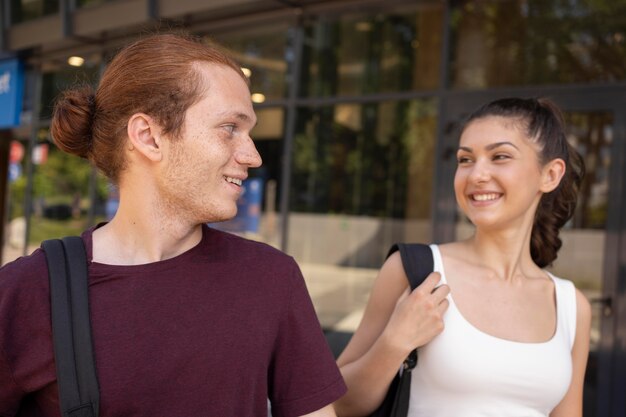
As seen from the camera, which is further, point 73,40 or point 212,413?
point 73,40

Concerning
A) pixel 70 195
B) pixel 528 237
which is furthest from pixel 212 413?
pixel 70 195

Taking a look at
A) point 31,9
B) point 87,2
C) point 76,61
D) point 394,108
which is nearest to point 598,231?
point 394,108

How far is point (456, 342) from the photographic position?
192cm

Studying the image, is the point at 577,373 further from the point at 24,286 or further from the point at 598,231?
the point at 598,231

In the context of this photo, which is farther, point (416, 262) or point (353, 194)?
point (353, 194)

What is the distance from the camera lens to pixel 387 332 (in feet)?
6.28

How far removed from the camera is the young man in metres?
1.38

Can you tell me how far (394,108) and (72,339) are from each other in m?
5.32

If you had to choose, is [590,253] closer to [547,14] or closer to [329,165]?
[547,14]

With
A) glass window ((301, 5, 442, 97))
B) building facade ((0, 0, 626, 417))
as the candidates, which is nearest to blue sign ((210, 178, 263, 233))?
building facade ((0, 0, 626, 417))

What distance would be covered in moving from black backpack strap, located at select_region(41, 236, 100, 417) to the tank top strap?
142cm

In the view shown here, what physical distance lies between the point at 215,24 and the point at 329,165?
2.08 m

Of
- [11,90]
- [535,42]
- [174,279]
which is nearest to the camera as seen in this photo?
[174,279]

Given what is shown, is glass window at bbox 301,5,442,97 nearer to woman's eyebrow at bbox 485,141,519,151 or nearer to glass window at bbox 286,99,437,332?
glass window at bbox 286,99,437,332
